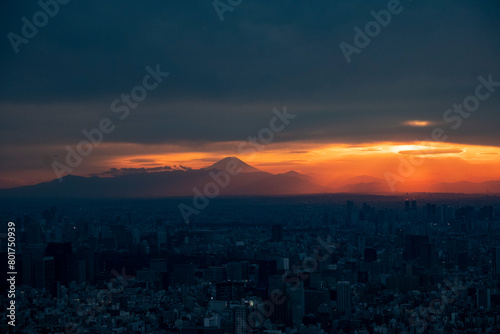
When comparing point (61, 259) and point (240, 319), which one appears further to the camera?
point (61, 259)

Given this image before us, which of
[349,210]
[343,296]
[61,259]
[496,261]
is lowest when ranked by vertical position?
[343,296]

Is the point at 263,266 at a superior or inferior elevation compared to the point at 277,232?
inferior

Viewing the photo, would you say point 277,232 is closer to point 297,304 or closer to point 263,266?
point 263,266

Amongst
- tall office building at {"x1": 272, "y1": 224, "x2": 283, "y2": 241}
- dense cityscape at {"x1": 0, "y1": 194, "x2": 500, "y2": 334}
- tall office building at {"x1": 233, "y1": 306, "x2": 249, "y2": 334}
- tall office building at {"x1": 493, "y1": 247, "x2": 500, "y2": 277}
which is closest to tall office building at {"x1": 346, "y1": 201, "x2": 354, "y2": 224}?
dense cityscape at {"x1": 0, "y1": 194, "x2": 500, "y2": 334}

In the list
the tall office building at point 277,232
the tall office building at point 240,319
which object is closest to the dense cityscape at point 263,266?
the tall office building at point 240,319

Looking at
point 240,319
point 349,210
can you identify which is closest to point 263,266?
point 240,319

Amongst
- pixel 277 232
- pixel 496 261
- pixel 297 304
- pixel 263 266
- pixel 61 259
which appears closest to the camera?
pixel 297 304
